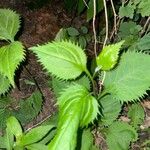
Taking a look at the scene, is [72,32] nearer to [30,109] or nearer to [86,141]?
[30,109]

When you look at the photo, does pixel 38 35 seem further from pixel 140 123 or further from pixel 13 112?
pixel 140 123

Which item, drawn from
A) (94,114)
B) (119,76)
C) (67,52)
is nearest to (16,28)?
(67,52)

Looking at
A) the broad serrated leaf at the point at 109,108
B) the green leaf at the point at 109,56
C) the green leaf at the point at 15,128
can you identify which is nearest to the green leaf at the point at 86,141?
the broad serrated leaf at the point at 109,108

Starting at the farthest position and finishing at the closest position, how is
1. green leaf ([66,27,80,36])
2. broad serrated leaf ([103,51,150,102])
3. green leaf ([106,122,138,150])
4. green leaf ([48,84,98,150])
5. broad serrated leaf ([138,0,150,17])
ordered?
green leaf ([66,27,80,36]), green leaf ([106,122,138,150]), broad serrated leaf ([138,0,150,17]), broad serrated leaf ([103,51,150,102]), green leaf ([48,84,98,150])

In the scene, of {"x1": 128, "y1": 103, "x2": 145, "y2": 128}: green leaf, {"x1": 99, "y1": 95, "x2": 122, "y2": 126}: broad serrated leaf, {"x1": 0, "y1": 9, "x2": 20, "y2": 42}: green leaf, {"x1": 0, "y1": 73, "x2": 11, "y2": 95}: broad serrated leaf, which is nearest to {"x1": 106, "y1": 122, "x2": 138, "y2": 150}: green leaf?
{"x1": 99, "y1": 95, "x2": 122, "y2": 126}: broad serrated leaf

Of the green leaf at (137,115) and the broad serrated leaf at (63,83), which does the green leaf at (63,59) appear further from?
the green leaf at (137,115)

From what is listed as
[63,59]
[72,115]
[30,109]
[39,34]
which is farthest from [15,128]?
[39,34]

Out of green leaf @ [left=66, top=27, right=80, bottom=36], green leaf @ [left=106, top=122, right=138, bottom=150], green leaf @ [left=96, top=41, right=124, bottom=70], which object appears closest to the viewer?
green leaf @ [left=96, top=41, right=124, bottom=70]

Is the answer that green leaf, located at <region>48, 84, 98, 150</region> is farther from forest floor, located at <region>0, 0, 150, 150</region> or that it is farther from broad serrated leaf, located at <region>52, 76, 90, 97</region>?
forest floor, located at <region>0, 0, 150, 150</region>
